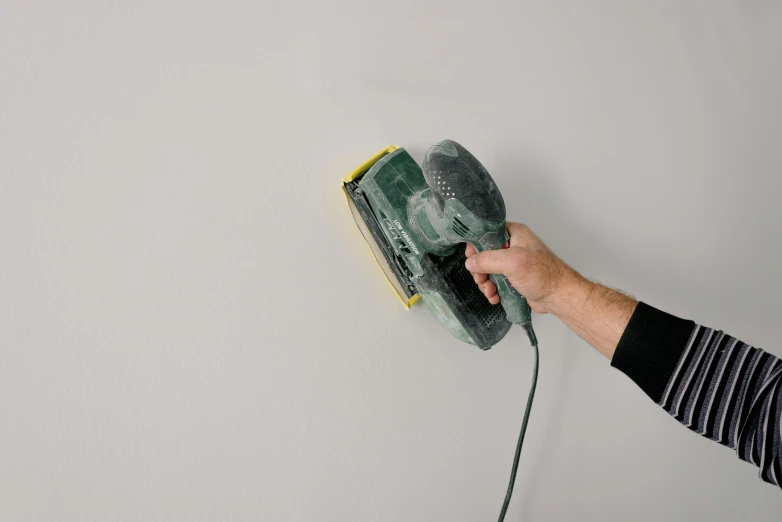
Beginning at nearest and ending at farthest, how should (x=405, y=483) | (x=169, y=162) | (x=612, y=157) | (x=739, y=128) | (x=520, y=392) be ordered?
(x=169, y=162) → (x=405, y=483) → (x=520, y=392) → (x=612, y=157) → (x=739, y=128)

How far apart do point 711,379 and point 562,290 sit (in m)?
0.25

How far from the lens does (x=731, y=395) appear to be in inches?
35.4

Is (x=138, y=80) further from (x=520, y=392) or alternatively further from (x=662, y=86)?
(x=662, y=86)

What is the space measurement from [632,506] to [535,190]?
792mm

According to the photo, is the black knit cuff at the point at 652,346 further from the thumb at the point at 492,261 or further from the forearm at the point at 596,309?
the thumb at the point at 492,261

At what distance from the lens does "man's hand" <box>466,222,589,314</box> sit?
959 millimetres

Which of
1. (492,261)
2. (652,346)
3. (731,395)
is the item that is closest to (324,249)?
(492,261)

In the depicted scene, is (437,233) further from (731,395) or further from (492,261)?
(731,395)

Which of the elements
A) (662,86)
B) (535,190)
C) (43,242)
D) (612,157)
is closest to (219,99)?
(43,242)

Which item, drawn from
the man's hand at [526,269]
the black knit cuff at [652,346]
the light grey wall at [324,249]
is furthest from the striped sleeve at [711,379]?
the light grey wall at [324,249]

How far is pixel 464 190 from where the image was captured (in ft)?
2.94

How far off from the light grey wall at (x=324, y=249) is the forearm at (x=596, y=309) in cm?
24

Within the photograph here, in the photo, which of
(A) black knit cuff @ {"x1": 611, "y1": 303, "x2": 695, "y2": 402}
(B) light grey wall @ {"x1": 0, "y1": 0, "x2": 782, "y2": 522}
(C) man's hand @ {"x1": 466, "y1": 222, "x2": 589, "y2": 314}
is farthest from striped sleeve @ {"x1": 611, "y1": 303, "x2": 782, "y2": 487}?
(B) light grey wall @ {"x1": 0, "y1": 0, "x2": 782, "y2": 522}

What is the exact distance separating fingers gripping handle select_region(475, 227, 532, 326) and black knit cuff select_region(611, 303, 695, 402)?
6.5 inches
